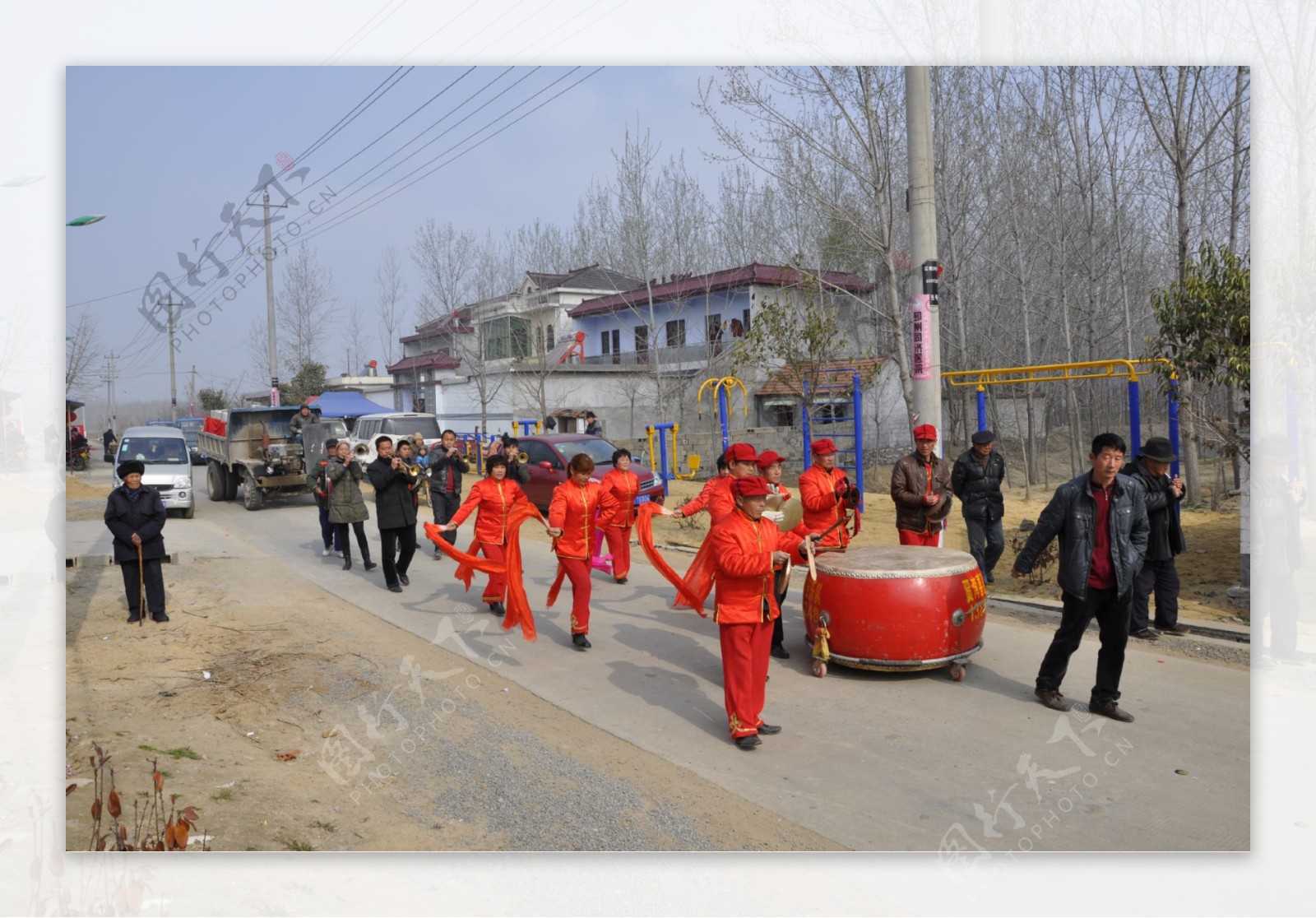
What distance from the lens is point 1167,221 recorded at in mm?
19234

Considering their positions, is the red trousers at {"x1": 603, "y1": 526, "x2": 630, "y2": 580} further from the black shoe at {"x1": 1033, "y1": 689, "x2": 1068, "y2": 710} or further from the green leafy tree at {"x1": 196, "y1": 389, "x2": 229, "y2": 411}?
the green leafy tree at {"x1": 196, "y1": 389, "x2": 229, "y2": 411}

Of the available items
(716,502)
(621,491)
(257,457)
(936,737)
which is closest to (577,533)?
(621,491)

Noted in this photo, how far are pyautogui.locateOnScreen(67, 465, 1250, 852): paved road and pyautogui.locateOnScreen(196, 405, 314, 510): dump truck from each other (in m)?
12.4

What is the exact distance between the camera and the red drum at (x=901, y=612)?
726 centimetres

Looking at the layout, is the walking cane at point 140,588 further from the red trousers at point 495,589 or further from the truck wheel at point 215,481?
the truck wheel at point 215,481

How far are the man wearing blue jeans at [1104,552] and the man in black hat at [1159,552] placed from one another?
1.71 meters

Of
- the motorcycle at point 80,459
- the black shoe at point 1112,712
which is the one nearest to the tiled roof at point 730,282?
the black shoe at point 1112,712

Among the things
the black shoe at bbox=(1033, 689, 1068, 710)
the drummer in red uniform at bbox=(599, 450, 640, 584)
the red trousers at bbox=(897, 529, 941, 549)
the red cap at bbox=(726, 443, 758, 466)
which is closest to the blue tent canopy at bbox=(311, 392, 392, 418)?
the drummer in red uniform at bbox=(599, 450, 640, 584)

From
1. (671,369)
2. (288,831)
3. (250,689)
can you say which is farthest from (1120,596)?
(671,369)

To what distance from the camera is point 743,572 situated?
6230 millimetres

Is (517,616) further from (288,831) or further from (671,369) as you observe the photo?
(671,369)

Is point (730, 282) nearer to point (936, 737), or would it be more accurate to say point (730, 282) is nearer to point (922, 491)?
point (922, 491)

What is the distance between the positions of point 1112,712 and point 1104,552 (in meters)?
1.06

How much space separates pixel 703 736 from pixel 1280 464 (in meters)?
5.11
